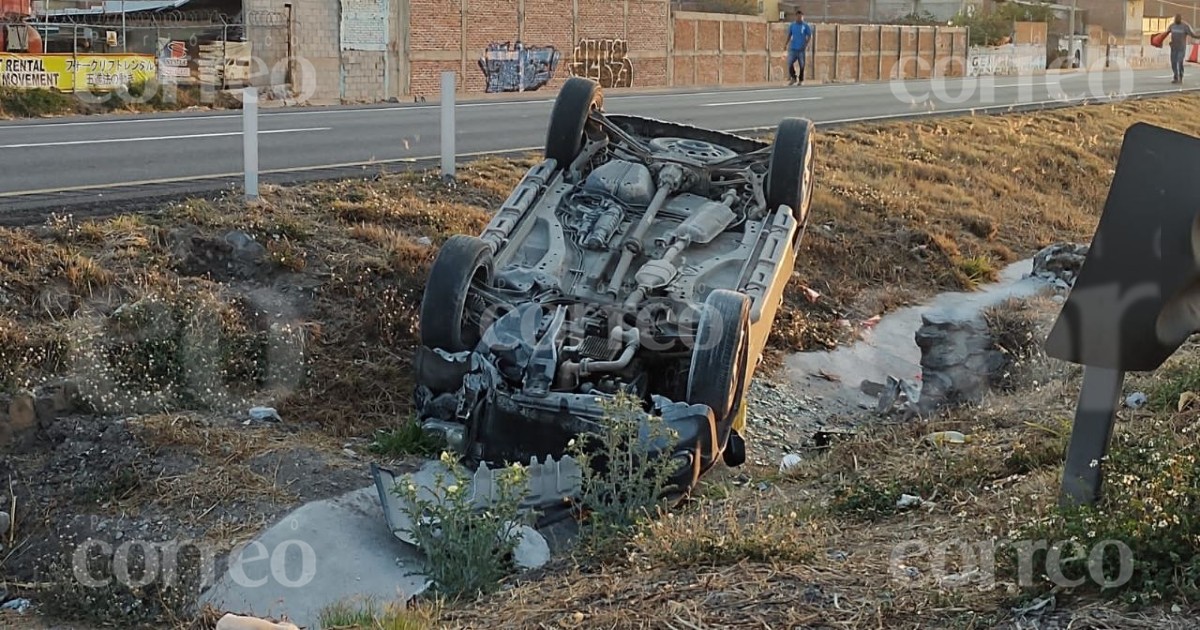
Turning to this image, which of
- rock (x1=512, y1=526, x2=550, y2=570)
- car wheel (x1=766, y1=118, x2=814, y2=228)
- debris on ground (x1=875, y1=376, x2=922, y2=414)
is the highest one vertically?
car wheel (x1=766, y1=118, x2=814, y2=228)

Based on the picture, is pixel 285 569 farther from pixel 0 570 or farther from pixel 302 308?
pixel 302 308

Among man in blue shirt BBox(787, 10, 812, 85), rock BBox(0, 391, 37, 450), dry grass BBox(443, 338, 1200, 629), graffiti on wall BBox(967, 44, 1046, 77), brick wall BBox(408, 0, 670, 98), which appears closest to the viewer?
dry grass BBox(443, 338, 1200, 629)

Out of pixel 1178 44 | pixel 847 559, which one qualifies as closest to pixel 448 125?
pixel 847 559

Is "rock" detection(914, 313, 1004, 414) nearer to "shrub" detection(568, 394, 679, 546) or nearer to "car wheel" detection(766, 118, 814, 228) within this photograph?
"car wheel" detection(766, 118, 814, 228)

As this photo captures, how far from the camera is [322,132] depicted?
16.3 meters

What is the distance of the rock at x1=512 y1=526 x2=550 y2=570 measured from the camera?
5324 millimetres

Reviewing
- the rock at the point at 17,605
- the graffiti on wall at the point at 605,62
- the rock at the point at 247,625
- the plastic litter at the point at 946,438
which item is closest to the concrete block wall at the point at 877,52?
the graffiti on wall at the point at 605,62

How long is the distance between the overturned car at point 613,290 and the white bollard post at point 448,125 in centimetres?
265

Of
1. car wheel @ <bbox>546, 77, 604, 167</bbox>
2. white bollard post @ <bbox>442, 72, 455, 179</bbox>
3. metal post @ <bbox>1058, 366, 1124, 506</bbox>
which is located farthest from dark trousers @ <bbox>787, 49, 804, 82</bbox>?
metal post @ <bbox>1058, 366, 1124, 506</bbox>

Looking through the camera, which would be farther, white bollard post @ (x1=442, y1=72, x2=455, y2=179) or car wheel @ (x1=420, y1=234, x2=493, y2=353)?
white bollard post @ (x1=442, y1=72, x2=455, y2=179)

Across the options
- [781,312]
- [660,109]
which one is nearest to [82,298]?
[781,312]

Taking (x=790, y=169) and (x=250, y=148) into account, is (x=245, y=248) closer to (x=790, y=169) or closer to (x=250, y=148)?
(x=250, y=148)

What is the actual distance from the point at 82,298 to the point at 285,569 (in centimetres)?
313

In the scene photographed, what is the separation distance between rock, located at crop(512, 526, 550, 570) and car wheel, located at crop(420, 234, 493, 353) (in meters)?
1.60
